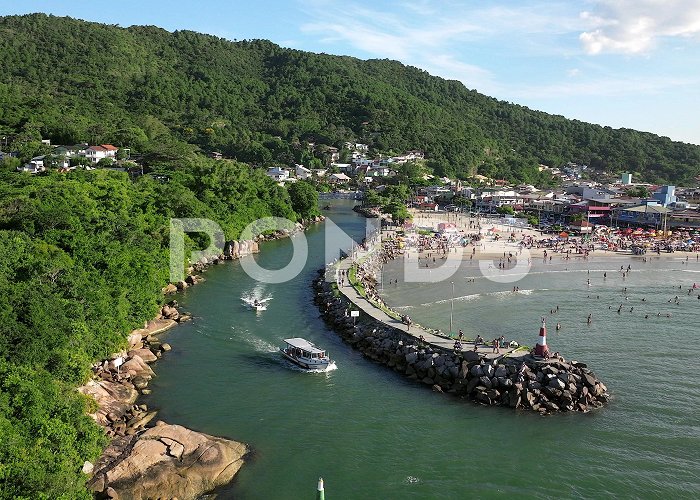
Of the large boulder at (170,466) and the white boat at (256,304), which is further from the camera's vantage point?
the white boat at (256,304)

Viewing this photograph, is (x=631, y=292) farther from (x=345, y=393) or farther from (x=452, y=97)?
(x=452, y=97)

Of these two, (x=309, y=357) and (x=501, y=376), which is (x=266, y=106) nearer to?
(x=309, y=357)

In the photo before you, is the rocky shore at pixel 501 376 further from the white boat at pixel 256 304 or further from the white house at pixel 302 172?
the white house at pixel 302 172

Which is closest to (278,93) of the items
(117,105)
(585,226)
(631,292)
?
(117,105)

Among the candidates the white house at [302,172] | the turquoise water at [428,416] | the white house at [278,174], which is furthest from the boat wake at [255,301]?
the white house at [302,172]

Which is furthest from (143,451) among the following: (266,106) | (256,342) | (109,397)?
(266,106)

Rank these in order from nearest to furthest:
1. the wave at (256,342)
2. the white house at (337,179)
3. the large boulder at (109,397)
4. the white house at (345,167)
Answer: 1. the large boulder at (109,397)
2. the wave at (256,342)
3. the white house at (337,179)
4. the white house at (345,167)

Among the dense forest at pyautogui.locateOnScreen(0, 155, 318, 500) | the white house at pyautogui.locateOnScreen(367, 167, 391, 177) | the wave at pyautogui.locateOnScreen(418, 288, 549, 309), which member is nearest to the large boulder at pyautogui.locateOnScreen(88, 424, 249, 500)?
the dense forest at pyautogui.locateOnScreen(0, 155, 318, 500)
